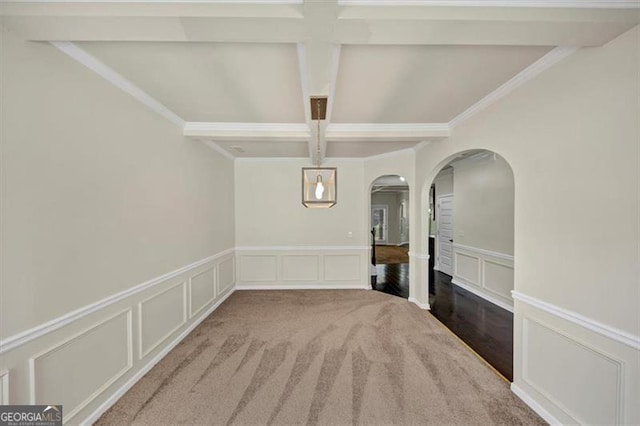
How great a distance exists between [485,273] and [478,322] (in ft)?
4.31

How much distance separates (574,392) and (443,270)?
15.9ft

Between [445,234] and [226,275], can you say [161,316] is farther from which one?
[445,234]

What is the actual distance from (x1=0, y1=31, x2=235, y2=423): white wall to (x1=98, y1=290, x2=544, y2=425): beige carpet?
409 millimetres

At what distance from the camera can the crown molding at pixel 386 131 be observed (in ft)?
10.1

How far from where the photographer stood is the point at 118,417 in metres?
1.83

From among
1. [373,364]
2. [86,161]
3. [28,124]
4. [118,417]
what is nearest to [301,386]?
[373,364]

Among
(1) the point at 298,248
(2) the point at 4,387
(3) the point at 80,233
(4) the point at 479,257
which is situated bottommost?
(2) the point at 4,387

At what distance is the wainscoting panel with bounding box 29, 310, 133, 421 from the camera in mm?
1494

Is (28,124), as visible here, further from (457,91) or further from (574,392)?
(574,392)

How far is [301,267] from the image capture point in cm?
491

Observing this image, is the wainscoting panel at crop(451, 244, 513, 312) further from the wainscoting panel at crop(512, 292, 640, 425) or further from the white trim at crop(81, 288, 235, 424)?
the white trim at crop(81, 288, 235, 424)

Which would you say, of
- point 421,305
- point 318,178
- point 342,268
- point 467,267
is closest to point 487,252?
point 467,267

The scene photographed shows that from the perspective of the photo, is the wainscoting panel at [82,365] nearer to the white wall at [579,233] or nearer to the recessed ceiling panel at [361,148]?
the recessed ceiling panel at [361,148]

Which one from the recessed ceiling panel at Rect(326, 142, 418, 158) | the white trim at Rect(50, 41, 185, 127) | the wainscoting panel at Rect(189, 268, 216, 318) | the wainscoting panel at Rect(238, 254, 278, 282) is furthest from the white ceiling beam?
the wainscoting panel at Rect(238, 254, 278, 282)
